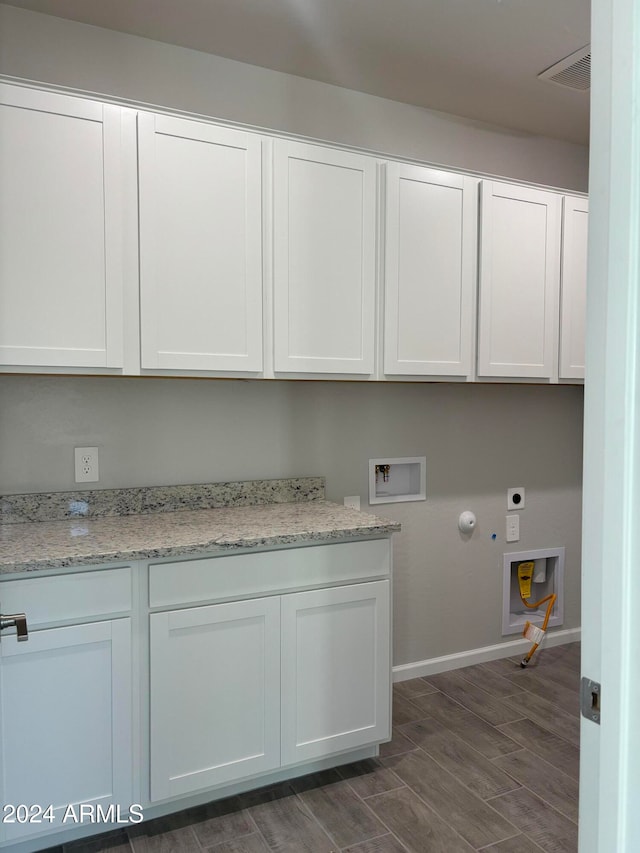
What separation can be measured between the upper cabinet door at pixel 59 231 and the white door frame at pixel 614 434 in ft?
5.09

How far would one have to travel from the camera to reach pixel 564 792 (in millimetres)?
2164

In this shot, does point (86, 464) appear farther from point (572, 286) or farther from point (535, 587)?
point (535, 587)

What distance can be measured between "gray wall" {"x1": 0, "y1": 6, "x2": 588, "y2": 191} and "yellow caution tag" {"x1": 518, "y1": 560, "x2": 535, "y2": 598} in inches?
79.0

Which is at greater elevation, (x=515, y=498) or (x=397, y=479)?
(x=397, y=479)

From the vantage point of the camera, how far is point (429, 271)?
2582mm

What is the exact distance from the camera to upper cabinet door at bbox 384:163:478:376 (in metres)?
2.49

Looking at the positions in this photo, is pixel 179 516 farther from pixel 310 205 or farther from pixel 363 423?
pixel 310 205

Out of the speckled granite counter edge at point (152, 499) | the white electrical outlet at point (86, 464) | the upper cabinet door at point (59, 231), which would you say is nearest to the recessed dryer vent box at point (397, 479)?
the speckled granite counter edge at point (152, 499)

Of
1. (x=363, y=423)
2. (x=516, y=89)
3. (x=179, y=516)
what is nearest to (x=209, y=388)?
(x=179, y=516)

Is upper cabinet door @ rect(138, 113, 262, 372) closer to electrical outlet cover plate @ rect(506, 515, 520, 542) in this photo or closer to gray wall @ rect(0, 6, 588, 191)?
gray wall @ rect(0, 6, 588, 191)

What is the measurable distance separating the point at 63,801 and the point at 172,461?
3.77 feet

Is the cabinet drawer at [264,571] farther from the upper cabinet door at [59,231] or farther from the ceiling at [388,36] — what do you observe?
the ceiling at [388,36]

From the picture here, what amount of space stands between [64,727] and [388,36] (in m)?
2.53

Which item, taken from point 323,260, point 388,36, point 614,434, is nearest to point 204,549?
point 323,260
